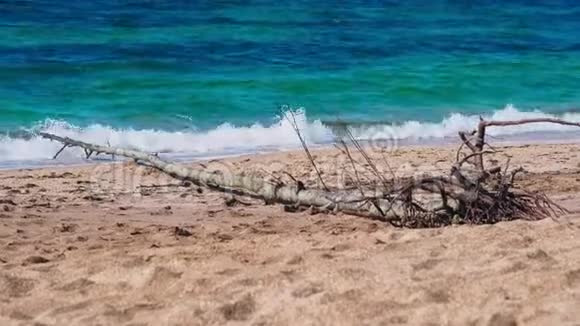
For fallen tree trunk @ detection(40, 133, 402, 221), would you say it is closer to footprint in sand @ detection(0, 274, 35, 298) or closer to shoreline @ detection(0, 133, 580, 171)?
shoreline @ detection(0, 133, 580, 171)

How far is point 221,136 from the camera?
1164cm

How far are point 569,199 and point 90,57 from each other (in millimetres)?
11257

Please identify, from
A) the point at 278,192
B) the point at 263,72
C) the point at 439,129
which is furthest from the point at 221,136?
the point at 263,72

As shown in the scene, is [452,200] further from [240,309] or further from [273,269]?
[240,309]

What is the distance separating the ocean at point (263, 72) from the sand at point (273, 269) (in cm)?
360

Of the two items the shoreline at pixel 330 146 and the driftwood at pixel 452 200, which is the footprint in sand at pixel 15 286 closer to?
the driftwood at pixel 452 200

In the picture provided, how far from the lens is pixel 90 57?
17047 millimetres

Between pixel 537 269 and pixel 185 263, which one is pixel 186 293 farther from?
pixel 537 269

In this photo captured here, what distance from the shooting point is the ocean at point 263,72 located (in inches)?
482

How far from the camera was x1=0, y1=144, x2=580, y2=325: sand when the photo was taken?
14.8 feet

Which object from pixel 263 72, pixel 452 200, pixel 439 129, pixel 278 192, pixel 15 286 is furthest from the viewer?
pixel 263 72

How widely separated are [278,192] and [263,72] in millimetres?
9581

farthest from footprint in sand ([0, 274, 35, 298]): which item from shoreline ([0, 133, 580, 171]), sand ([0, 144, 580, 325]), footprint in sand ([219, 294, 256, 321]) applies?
shoreline ([0, 133, 580, 171])

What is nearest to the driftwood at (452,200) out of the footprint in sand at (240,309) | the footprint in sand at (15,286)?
the footprint in sand at (240,309)
